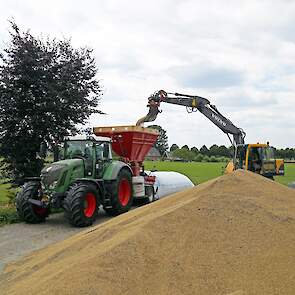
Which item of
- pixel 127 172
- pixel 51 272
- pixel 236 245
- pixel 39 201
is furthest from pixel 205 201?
pixel 127 172

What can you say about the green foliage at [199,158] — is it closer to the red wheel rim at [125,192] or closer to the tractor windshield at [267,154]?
the tractor windshield at [267,154]

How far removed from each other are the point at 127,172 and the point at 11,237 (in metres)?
4.11

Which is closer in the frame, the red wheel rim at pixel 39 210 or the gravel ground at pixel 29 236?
the gravel ground at pixel 29 236

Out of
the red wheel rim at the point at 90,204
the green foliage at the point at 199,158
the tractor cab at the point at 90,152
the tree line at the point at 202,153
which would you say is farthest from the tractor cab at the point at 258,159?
the green foliage at the point at 199,158

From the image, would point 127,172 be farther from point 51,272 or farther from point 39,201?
point 51,272

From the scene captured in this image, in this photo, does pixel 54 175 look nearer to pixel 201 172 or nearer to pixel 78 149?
pixel 78 149

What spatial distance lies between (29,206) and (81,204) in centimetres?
153

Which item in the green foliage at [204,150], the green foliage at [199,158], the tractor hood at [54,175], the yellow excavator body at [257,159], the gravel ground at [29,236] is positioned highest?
the green foliage at [204,150]

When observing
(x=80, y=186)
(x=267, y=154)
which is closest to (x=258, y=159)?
(x=267, y=154)

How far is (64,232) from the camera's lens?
29.8 ft

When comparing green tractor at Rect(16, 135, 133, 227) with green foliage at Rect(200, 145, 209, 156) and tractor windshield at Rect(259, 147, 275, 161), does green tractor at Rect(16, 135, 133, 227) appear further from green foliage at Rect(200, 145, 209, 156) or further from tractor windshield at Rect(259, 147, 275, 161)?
green foliage at Rect(200, 145, 209, 156)

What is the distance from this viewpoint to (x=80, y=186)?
974 centimetres

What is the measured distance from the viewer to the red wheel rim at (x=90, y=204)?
32.2ft

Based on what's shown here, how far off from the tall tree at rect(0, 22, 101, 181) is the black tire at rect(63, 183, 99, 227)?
3.79 m
